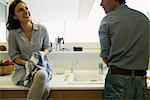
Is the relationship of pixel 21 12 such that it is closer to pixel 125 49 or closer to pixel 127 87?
pixel 125 49

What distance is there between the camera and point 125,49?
1.43 m

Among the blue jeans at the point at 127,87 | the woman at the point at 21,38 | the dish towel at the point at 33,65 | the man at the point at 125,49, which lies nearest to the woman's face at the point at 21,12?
the woman at the point at 21,38

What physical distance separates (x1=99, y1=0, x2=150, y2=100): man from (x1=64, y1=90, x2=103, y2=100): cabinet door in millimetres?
296

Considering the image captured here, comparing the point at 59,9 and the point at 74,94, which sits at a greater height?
the point at 59,9

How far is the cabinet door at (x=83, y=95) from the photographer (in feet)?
6.01

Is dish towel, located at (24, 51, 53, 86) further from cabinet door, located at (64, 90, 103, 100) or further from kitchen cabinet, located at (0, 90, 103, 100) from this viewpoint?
cabinet door, located at (64, 90, 103, 100)

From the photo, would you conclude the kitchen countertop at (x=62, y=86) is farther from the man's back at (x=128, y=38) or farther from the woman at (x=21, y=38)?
the man's back at (x=128, y=38)

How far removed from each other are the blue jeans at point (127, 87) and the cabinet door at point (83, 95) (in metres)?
0.30

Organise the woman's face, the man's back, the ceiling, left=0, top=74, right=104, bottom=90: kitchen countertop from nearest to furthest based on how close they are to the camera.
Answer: the man's back, left=0, top=74, right=104, bottom=90: kitchen countertop, the woman's face, the ceiling

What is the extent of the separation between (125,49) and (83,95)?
64cm

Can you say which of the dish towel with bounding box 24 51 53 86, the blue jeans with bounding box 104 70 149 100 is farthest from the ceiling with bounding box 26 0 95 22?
the blue jeans with bounding box 104 70 149 100

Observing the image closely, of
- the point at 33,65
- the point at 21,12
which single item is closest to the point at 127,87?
the point at 33,65

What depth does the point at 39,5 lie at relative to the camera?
3012 millimetres

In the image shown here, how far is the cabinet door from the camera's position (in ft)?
6.01
